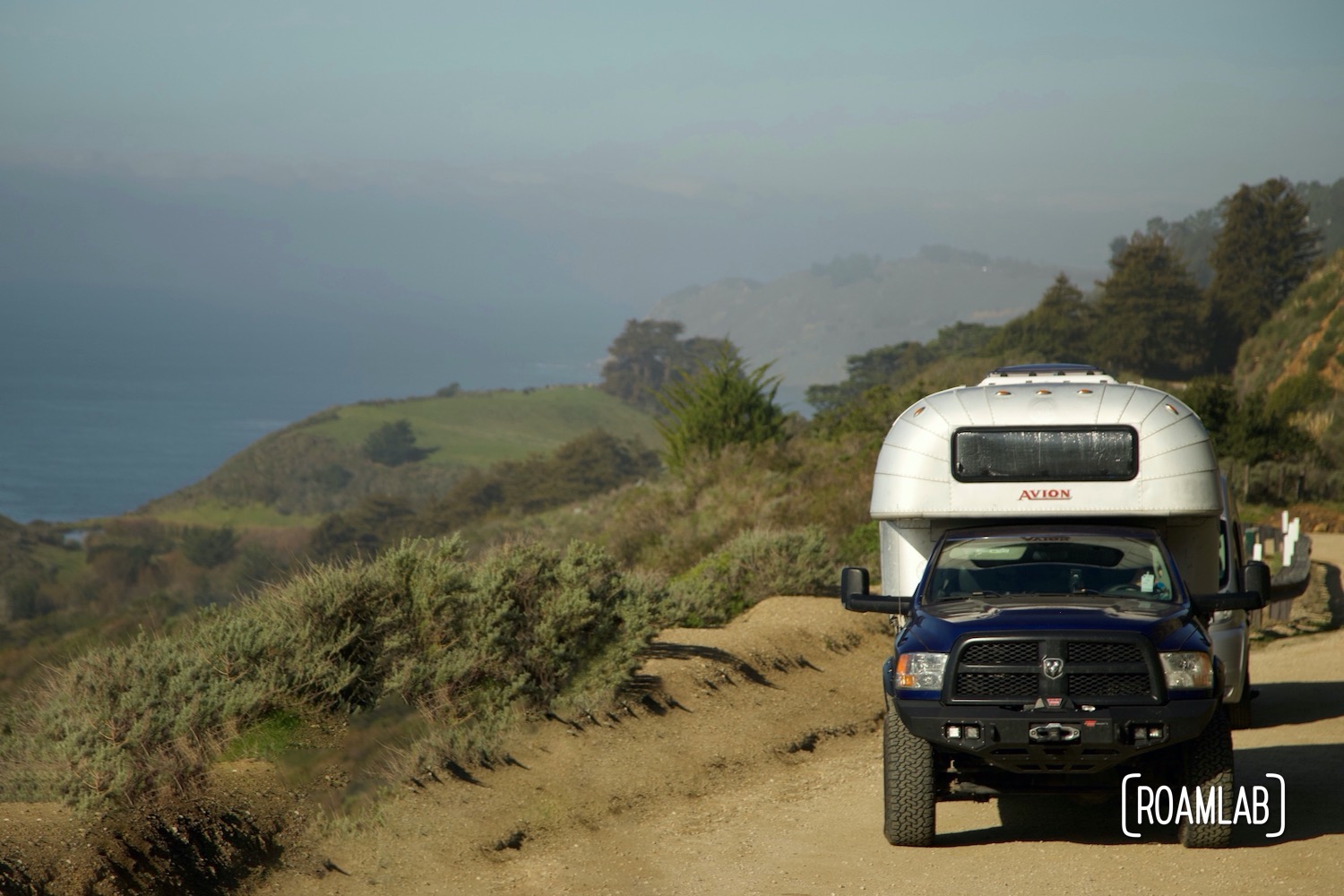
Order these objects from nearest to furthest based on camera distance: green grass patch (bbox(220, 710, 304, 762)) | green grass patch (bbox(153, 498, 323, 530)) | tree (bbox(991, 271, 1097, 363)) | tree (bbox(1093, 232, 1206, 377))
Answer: green grass patch (bbox(220, 710, 304, 762)) → tree (bbox(1093, 232, 1206, 377)) → tree (bbox(991, 271, 1097, 363)) → green grass patch (bbox(153, 498, 323, 530))

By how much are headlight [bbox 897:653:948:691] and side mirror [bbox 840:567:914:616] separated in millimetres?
813

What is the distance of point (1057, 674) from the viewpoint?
6.41 metres

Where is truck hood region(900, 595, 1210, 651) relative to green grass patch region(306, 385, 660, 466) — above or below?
above

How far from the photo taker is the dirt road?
663 centimetres

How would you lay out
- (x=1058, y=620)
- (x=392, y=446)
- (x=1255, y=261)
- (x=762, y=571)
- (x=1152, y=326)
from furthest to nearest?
(x=392, y=446), (x=1255, y=261), (x=1152, y=326), (x=762, y=571), (x=1058, y=620)

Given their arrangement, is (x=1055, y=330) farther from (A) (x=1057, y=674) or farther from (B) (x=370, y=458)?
(A) (x=1057, y=674)

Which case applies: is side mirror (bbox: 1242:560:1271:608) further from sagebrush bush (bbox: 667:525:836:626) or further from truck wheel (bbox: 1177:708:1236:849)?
sagebrush bush (bbox: 667:525:836:626)

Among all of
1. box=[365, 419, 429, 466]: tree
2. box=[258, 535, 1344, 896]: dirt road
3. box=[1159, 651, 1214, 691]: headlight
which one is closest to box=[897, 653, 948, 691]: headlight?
box=[258, 535, 1344, 896]: dirt road

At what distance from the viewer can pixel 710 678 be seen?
11109 millimetres

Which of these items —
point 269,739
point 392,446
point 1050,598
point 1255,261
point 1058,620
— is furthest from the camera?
point 392,446

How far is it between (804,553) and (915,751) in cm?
925

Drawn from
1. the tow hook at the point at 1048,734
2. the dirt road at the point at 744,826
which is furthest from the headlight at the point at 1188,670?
the dirt road at the point at 744,826

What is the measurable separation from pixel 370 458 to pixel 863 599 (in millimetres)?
126625

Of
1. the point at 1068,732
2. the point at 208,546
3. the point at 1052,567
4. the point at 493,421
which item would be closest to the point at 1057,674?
the point at 1068,732
